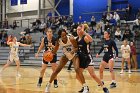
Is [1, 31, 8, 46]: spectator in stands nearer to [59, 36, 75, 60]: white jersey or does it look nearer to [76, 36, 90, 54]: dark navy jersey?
[59, 36, 75, 60]: white jersey

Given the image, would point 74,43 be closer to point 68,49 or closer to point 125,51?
point 68,49

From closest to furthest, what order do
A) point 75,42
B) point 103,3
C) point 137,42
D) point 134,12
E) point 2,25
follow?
1. point 75,42
2. point 137,42
3. point 134,12
4. point 103,3
5. point 2,25

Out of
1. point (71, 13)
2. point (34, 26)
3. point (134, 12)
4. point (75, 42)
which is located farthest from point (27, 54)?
point (75, 42)

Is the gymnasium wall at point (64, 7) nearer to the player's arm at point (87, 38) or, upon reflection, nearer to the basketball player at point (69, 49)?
the basketball player at point (69, 49)

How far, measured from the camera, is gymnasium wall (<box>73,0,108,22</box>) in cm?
3566

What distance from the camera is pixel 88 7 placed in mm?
37125

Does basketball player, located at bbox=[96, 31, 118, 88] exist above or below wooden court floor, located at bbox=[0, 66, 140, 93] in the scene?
above

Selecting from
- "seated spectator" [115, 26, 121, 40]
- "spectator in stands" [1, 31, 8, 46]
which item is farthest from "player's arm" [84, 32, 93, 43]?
"spectator in stands" [1, 31, 8, 46]

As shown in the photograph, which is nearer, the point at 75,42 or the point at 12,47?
the point at 75,42

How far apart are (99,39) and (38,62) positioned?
5.83 meters

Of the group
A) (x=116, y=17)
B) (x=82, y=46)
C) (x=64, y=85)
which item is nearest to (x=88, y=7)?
(x=116, y=17)

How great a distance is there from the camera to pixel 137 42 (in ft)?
87.4

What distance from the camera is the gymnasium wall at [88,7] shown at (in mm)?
35656

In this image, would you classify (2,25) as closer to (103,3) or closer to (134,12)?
(103,3)
